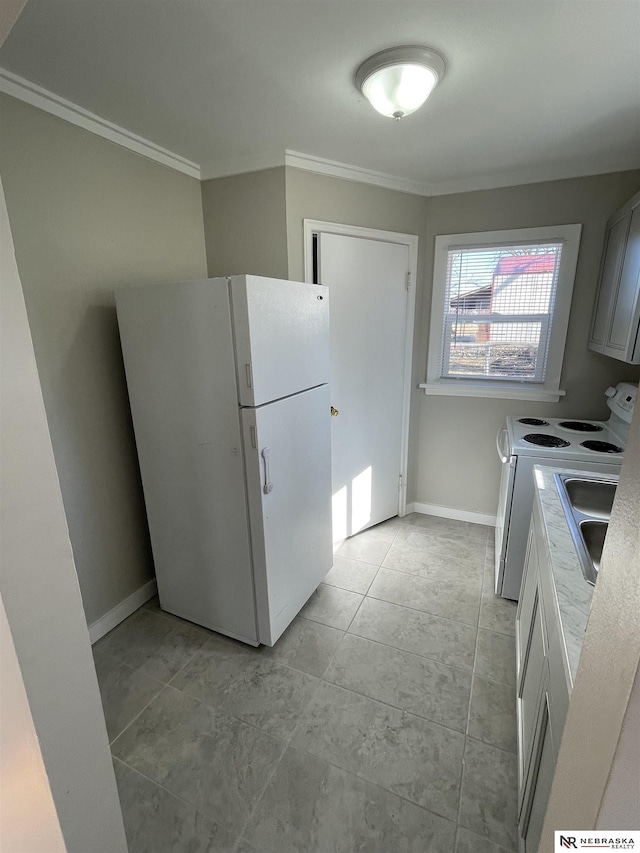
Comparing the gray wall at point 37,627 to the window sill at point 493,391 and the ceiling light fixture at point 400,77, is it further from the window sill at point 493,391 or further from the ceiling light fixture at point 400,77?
the window sill at point 493,391

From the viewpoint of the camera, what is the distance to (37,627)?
2.24 ft

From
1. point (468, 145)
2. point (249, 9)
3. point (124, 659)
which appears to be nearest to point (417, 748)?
point (124, 659)

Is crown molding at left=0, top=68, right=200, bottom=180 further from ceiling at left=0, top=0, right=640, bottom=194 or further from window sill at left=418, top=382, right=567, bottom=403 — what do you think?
window sill at left=418, top=382, right=567, bottom=403

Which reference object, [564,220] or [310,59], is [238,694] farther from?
[564,220]

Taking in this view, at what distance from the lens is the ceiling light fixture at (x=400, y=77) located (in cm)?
133

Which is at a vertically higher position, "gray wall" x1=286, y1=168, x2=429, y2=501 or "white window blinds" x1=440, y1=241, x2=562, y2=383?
"gray wall" x1=286, y1=168, x2=429, y2=501

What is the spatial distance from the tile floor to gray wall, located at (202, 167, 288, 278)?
2.00 m

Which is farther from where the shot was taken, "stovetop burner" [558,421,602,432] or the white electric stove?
"stovetop burner" [558,421,602,432]

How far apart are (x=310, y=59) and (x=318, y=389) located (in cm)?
126

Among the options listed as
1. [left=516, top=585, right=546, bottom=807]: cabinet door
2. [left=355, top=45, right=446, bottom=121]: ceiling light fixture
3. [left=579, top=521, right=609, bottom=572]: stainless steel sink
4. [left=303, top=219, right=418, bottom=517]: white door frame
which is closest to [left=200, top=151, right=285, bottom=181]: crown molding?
[left=303, top=219, right=418, bottom=517]: white door frame

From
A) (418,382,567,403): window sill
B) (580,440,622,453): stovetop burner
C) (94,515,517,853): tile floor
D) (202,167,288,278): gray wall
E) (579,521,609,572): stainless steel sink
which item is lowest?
(94,515,517,853): tile floor

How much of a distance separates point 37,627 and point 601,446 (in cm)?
243

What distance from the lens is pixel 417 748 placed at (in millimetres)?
1487

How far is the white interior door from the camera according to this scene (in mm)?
2418
